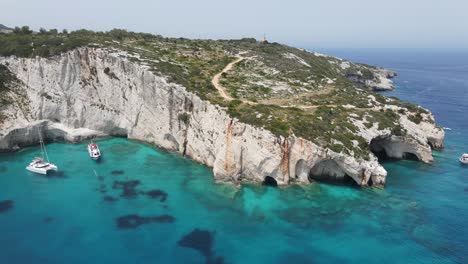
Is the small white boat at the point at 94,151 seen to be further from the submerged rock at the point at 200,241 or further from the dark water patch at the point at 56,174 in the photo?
the submerged rock at the point at 200,241

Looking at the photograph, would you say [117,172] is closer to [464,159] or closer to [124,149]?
[124,149]

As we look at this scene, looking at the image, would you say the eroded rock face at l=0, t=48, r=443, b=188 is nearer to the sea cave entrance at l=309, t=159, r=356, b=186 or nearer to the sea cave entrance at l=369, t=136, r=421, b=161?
the sea cave entrance at l=309, t=159, r=356, b=186

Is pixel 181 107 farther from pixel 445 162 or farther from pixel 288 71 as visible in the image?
pixel 445 162

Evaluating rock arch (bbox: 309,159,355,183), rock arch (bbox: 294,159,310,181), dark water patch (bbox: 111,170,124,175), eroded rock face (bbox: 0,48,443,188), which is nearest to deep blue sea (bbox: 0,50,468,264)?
dark water patch (bbox: 111,170,124,175)

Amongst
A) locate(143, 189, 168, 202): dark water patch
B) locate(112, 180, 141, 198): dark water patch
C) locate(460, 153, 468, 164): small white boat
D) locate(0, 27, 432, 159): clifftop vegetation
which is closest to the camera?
locate(143, 189, 168, 202): dark water patch

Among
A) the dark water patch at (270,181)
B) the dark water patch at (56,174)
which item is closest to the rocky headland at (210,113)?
the dark water patch at (270,181)
